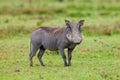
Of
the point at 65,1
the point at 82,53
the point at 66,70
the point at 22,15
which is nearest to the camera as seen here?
the point at 66,70

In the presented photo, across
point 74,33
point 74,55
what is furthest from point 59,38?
point 74,55

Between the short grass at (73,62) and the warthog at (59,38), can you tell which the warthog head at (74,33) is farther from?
the short grass at (73,62)

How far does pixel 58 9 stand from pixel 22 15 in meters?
3.11

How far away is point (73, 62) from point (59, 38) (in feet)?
4.88

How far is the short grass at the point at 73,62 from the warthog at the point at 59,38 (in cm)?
54

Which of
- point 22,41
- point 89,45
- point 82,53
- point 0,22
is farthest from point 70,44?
point 0,22

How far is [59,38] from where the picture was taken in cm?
1427

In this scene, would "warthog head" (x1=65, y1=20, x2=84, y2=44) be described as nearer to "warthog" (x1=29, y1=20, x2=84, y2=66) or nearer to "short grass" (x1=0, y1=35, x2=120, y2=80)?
"warthog" (x1=29, y1=20, x2=84, y2=66)

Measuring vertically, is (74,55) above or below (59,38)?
Result: below

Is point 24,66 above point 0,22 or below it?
above

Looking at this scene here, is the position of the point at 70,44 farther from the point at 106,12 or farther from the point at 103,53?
the point at 106,12

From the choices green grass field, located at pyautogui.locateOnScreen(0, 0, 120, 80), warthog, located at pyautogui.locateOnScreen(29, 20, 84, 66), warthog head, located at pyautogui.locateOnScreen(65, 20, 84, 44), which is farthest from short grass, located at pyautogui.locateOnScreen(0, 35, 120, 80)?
warthog head, located at pyautogui.locateOnScreen(65, 20, 84, 44)

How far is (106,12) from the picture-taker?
31781mm

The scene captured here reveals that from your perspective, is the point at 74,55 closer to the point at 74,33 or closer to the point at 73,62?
the point at 73,62
